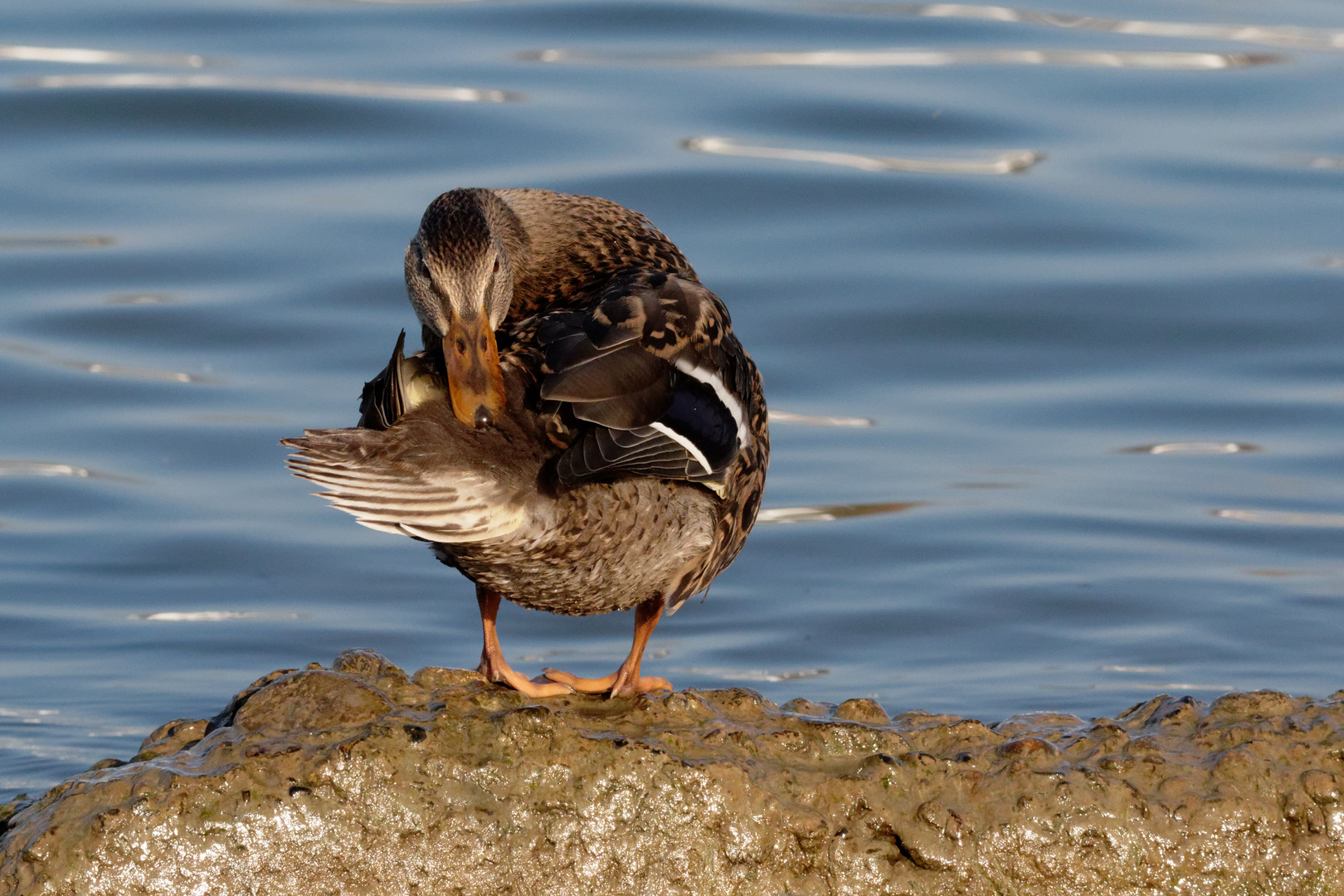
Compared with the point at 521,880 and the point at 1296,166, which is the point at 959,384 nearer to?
the point at 1296,166

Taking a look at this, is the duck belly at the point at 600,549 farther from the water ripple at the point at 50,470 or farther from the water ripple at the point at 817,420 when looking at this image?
the water ripple at the point at 817,420

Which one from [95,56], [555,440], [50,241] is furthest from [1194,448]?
[95,56]

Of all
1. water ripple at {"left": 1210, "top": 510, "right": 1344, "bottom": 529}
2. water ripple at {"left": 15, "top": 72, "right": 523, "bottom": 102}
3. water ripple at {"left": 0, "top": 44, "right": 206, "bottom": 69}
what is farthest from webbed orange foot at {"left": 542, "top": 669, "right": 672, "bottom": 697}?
water ripple at {"left": 0, "top": 44, "right": 206, "bottom": 69}

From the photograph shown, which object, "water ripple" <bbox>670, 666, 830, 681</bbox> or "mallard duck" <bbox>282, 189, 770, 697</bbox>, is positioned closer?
"mallard duck" <bbox>282, 189, 770, 697</bbox>

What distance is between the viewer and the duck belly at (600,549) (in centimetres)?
369

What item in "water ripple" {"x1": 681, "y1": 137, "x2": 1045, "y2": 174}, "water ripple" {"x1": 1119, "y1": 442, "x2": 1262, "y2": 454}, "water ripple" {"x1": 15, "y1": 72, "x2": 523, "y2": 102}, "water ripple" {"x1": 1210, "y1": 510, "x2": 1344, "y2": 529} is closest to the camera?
"water ripple" {"x1": 1210, "y1": 510, "x2": 1344, "y2": 529}

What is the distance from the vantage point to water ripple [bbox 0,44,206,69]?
11977 millimetres

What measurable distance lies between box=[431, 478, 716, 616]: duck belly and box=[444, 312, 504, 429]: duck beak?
8.7 inches

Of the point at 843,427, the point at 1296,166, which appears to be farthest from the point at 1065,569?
the point at 1296,166

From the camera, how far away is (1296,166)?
10.5 metres

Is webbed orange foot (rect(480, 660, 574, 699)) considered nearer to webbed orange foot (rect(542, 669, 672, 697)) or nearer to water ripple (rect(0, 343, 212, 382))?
webbed orange foot (rect(542, 669, 672, 697))

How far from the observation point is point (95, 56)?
12.2m

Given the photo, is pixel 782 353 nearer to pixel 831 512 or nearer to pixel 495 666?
pixel 831 512

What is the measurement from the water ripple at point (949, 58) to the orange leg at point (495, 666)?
Result: 832cm
